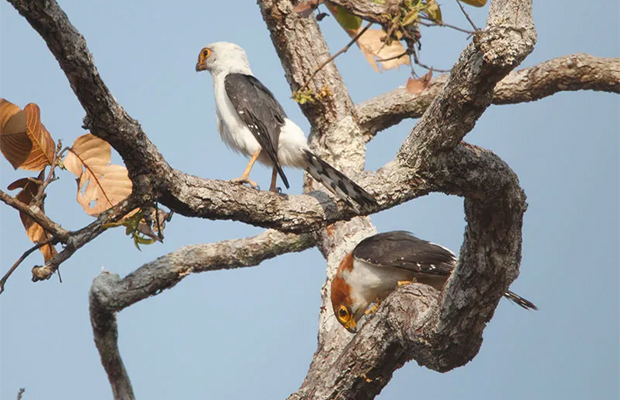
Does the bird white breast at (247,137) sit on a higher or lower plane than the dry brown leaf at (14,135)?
higher

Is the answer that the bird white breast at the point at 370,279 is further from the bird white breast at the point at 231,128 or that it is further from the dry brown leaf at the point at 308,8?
the dry brown leaf at the point at 308,8

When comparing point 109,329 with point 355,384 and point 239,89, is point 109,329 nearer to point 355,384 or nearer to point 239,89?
point 239,89

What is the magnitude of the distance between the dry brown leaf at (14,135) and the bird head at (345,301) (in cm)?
299

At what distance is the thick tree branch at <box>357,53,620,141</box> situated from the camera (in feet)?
22.1

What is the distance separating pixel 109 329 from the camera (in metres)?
7.03

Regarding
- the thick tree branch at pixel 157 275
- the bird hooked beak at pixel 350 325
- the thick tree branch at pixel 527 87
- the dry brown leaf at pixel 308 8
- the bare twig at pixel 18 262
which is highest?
the thick tree branch at pixel 527 87

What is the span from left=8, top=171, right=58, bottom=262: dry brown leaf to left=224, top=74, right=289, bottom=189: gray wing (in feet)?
7.47

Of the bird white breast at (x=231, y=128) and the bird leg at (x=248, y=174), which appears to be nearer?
the bird leg at (x=248, y=174)

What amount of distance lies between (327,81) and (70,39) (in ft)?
13.6

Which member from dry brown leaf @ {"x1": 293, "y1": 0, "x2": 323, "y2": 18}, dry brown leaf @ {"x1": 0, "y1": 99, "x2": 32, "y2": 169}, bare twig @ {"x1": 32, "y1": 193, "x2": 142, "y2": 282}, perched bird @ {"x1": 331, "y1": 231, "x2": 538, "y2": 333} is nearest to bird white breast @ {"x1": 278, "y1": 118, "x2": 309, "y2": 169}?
perched bird @ {"x1": 331, "y1": 231, "x2": 538, "y2": 333}

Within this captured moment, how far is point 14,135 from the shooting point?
131 inches

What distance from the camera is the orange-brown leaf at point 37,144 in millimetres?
3344

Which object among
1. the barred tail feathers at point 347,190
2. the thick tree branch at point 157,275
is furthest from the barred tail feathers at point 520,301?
the thick tree branch at point 157,275

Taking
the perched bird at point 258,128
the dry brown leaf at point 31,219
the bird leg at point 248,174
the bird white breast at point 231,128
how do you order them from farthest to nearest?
the bird white breast at point 231,128 → the perched bird at point 258,128 → the bird leg at point 248,174 → the dry brown leaf at point 31,219
